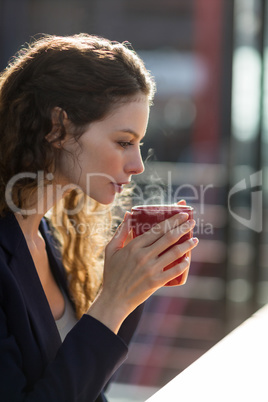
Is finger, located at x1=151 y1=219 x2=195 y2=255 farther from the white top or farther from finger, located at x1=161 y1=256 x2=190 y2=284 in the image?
the white top

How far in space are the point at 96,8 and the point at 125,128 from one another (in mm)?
3060

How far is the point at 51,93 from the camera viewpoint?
905mm

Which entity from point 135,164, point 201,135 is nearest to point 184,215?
point 135,164

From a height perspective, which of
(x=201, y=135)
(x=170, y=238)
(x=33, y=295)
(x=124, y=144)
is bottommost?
(x=201, y=135)

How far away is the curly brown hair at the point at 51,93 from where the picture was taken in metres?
0.89

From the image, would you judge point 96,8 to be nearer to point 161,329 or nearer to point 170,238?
point 161,329

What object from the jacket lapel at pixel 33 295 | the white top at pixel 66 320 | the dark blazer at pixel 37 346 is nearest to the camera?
the dark blazer at pixel 37 346

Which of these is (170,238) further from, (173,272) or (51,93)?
(51,93)

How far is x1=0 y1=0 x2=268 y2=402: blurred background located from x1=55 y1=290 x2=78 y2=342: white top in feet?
6.22

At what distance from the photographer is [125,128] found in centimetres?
89

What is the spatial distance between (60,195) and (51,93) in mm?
216

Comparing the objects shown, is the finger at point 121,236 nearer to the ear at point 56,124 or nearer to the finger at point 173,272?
the finger at point 173,272

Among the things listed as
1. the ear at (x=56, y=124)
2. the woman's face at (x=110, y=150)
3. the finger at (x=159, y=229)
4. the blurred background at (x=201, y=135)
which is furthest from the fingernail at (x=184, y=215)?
the blurred background at (x=201, y=135)

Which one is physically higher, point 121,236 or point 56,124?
point 56,124
